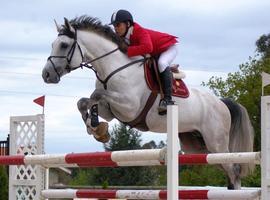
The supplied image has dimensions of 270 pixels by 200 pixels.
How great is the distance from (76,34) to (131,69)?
0.57 meters

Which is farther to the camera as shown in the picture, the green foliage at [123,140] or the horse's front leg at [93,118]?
the green foliage at [123,140]

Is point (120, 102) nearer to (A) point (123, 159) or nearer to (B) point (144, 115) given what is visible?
(B) point (144, 115)

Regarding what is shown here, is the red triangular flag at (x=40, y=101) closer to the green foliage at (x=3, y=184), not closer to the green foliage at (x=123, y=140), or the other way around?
the green foliage at (x=3, y=184)

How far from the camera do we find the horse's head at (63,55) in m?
6.16

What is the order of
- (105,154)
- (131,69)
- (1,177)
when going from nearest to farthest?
(105,154) < (131,69) < (1,177)

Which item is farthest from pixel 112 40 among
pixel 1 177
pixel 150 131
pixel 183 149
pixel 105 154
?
pixel 1 177

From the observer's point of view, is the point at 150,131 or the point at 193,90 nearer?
the point at 150,131

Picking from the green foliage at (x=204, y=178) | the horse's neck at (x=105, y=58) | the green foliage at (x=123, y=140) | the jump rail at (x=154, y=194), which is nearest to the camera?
the jump rail at (x=154, y=194)

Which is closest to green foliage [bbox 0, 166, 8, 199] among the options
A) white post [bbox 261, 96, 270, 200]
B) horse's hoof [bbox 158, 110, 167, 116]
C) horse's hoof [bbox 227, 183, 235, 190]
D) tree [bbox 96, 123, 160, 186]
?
horse's hoof [bbox 227, 183, 235, 190]

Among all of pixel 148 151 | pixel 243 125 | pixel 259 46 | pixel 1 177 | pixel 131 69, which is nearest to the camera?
pixel 148 151

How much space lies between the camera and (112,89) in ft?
20.3

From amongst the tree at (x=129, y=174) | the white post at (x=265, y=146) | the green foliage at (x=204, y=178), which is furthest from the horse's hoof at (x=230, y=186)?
the tree at (x=129, y=174)

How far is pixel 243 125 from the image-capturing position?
287 inches

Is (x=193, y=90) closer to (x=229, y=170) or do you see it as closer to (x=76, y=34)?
(x=229, y=170)
